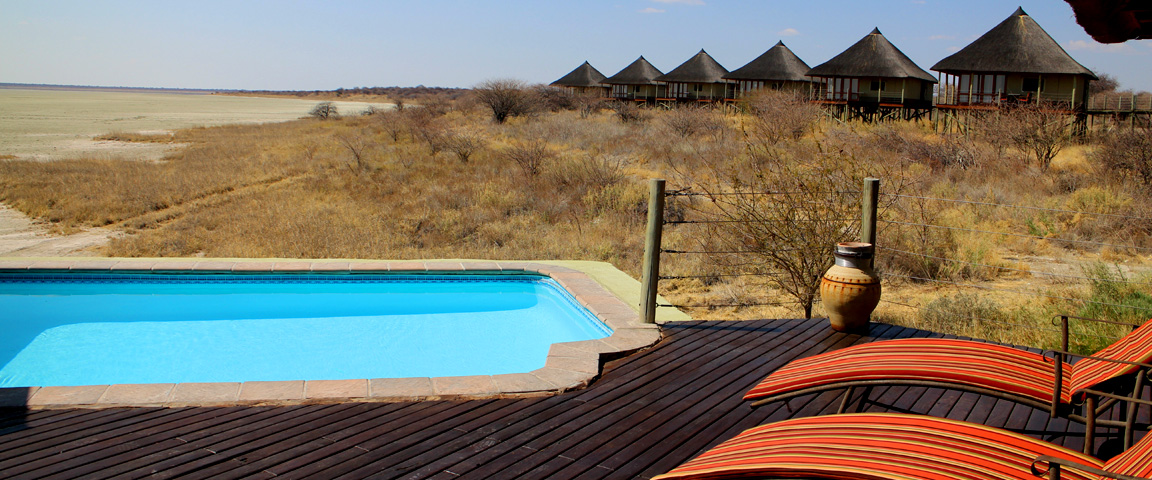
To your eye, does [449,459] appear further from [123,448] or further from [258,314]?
[258,314]

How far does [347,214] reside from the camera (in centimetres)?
1115

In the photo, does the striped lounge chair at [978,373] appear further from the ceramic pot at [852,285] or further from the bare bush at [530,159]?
the bare bush at [530,159]

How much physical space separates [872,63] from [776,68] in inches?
300

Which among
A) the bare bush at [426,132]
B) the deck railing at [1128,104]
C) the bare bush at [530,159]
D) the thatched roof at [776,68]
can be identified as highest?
the thatched roof at [776,68]

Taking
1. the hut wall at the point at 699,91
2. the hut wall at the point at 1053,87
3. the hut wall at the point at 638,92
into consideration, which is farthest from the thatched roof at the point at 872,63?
the hut wall at the point at 638,92

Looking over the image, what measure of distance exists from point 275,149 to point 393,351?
18404 mm

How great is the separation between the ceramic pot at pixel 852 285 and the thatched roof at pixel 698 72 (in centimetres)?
3755

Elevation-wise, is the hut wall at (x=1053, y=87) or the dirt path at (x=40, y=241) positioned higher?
the hut wall at (x=1053, y=87)

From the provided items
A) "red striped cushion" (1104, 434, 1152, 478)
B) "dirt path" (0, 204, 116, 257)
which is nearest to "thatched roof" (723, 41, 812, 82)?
"dirt path" (0, 204, 116, 257)

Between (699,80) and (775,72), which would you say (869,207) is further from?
(699,80)

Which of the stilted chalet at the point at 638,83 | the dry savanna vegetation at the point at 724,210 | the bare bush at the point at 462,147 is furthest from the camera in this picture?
the stilted chalet at the point at 638,83

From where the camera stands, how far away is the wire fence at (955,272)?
5.81 metres

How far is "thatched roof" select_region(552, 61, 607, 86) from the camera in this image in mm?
48406

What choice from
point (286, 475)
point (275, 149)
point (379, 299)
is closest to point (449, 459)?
point (286, 475)
